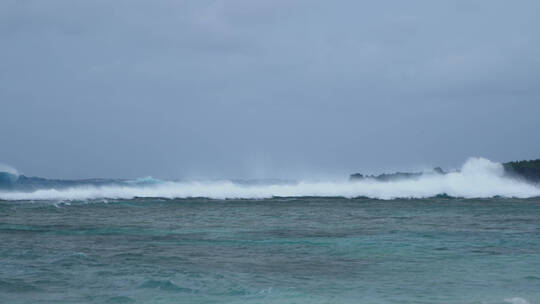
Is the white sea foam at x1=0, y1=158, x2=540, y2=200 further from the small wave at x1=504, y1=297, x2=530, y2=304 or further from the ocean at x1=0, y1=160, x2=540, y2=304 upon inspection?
the small wave at x1=504, y1=297, x2=530, y2=304

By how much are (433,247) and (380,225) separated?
7663 mm

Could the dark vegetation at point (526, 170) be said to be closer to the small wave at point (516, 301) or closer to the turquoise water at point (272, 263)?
the turquoise water at point (272, 263)

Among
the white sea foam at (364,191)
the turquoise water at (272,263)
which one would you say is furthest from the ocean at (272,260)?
the white sea foam at (364,191)

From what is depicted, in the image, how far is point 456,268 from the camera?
540 inches

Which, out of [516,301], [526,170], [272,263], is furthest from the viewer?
[526,170]

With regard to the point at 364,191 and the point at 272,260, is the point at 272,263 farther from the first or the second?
the point at 364,191

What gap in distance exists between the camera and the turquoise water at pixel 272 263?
35.9ft

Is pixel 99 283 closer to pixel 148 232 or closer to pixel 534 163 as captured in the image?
pixel 148 232

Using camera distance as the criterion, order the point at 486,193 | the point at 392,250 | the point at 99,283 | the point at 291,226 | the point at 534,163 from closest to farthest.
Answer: the point at 99,283
the point at 392,250
the point at 291,226
the point at 486,193
the point at 534,163

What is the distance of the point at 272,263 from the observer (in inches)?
573

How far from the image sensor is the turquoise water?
10.9m

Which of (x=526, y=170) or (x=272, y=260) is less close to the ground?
(x=526, y=170)

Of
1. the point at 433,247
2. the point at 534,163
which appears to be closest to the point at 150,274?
the point at 433,247

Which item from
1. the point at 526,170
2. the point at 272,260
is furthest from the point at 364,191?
the point at 272,260
